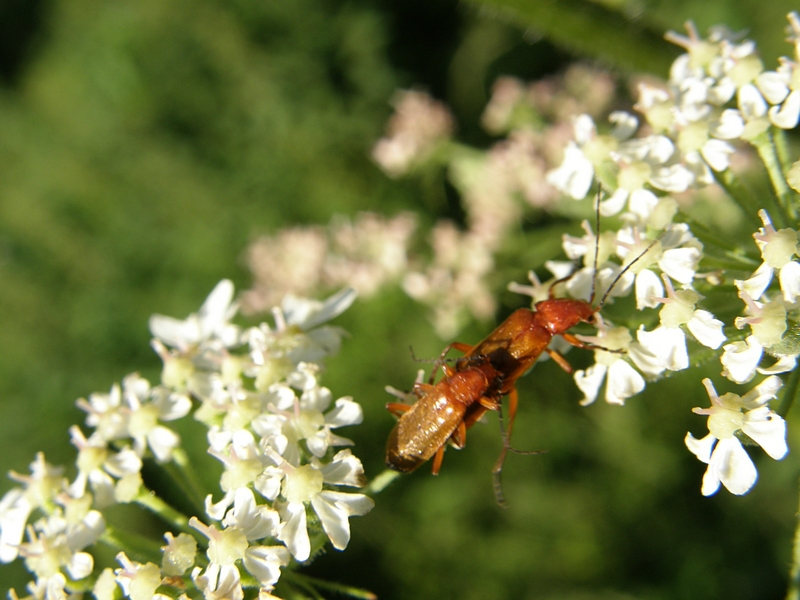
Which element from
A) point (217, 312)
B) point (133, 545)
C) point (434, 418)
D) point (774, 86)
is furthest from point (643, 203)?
point (133, 545)

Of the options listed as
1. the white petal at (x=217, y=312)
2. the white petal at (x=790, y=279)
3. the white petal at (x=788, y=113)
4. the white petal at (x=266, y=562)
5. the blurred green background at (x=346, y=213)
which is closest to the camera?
the white petal at (x=790, y=279)

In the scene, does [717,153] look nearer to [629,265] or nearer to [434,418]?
[629,265]

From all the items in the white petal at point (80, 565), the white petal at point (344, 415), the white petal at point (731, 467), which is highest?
the white petal at point (344, 415)

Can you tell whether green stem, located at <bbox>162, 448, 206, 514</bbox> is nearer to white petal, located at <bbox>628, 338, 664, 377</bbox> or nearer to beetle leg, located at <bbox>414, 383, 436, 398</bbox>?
beetle leg, located at <bbox>414, 383, 436, 398</bbox>

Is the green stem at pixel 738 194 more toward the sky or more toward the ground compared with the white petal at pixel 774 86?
more toward the ground

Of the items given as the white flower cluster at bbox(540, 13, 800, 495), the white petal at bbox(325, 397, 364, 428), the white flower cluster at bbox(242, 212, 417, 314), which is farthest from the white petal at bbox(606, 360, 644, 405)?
the white flower cluster at bbox(242, 212, 417, 314)

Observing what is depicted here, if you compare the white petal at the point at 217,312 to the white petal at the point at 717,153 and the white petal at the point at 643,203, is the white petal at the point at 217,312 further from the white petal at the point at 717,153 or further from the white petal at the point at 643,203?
the white petal at the point at 717,153

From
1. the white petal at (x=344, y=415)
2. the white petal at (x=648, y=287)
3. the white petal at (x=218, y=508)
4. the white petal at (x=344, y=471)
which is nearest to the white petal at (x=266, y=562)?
the white petal at (x=218, y=508)
